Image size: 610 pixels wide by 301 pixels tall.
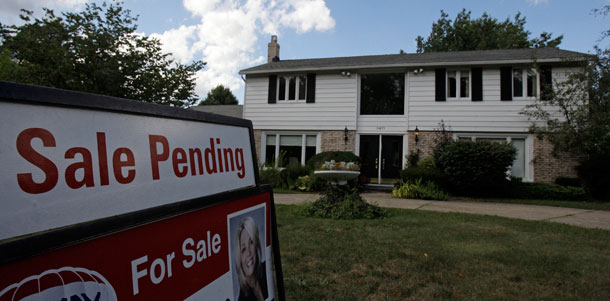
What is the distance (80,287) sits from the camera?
0.90 metres

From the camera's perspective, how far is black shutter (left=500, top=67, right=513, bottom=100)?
40.7 feet

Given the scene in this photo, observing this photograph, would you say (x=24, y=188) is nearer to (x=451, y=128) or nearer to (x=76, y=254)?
(x=76, y=254)

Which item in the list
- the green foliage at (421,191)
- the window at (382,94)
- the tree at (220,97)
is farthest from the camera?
the tree at (220,97)

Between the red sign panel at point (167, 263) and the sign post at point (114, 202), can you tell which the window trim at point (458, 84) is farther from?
the sign post at point (114, 202)

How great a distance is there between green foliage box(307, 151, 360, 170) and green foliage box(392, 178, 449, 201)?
6.47 feet

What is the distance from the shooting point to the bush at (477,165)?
33.4ft

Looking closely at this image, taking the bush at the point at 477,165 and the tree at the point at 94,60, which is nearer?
the tree at the point at 94,60

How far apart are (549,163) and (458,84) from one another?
4.36 meters

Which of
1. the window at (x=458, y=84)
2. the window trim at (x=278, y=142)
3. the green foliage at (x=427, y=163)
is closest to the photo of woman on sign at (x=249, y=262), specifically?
the green foliage at (x=427, y=163)

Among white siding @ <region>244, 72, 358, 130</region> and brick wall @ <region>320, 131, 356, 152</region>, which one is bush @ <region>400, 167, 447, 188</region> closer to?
brick wall @ <region>320, 131, 356, 152</region>

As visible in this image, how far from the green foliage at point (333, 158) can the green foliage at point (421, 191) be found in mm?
1973

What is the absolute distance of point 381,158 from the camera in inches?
543

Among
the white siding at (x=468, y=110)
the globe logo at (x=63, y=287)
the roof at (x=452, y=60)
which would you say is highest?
the roof at (x=452, y=60)

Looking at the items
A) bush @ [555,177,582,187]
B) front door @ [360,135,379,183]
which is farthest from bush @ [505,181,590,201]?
front door @ [360,135,379,183]
